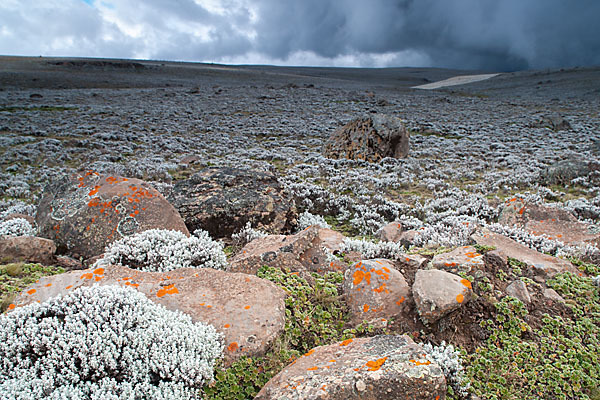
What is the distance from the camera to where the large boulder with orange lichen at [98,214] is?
6.04m

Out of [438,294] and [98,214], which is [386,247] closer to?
[438,294]

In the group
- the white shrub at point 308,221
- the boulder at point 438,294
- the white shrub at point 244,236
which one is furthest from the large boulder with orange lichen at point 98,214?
the boulder at point 438,294

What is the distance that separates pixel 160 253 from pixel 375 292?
342cm

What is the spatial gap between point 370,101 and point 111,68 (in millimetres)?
59551

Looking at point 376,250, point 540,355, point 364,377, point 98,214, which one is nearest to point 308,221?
point 376,250

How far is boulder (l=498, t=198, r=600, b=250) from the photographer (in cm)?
609

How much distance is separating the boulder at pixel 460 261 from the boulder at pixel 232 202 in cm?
380

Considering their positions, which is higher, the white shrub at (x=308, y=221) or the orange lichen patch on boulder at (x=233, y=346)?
the orange lichen patch on boulder at (x=233, y=346)

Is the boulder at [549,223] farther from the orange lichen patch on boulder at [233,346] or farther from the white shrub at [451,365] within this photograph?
the orange lichen patch on boulder at [233,346]

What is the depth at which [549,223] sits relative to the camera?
21.9 ft

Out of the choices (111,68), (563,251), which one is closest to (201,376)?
(563,251)

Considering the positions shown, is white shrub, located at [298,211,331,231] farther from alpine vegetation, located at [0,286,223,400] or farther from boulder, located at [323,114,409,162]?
boulder, located at [323,114,409,162]

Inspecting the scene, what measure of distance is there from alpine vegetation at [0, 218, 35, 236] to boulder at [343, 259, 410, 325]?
6.44 metres

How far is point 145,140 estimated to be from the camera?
21109mm
